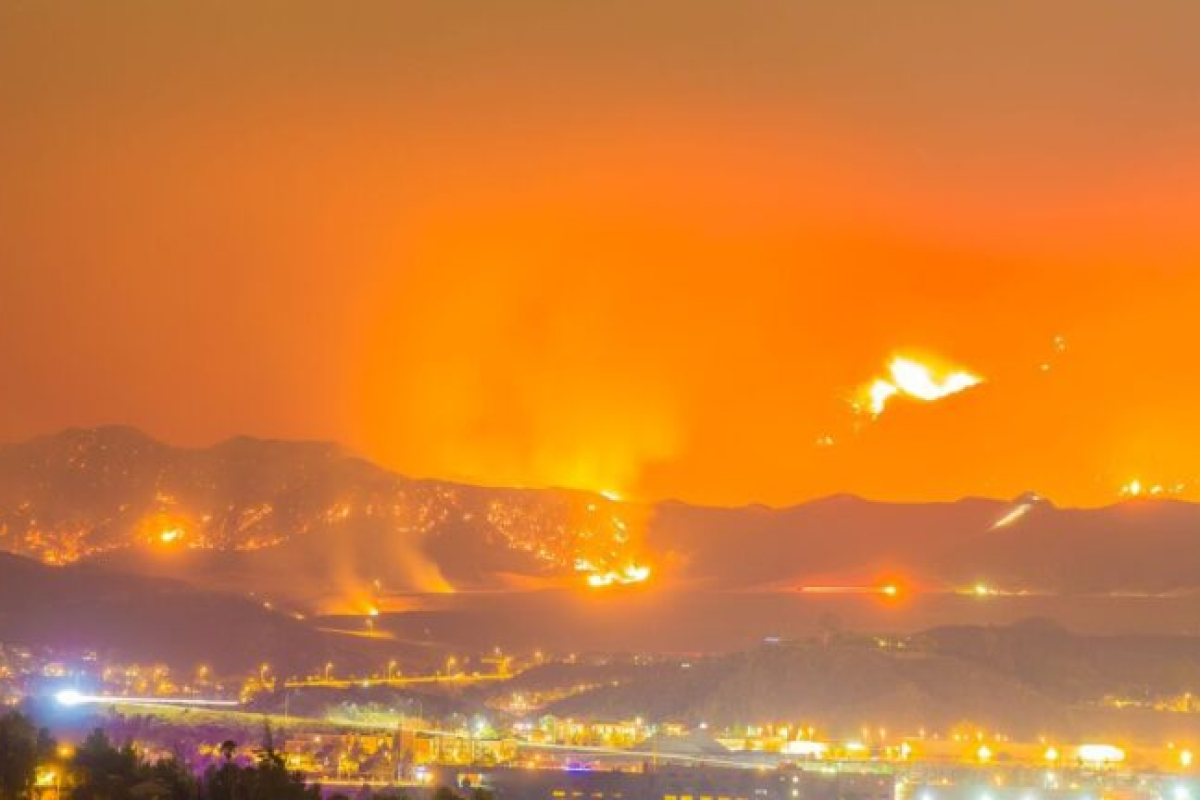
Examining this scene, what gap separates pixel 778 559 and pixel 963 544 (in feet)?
34.3

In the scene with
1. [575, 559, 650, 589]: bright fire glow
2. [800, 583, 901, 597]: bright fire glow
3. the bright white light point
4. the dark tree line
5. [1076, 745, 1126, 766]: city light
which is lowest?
the dark tree line

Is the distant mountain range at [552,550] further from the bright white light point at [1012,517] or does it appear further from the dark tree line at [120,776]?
the dark tree line at [120,776]

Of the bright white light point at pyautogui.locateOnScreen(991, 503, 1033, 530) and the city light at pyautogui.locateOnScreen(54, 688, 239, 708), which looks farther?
the bright white light point at pyautogui.locateOnScreen(991, 503, 1033, 530)

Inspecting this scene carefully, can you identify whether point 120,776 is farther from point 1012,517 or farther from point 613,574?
point 1012,517

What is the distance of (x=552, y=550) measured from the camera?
459ft

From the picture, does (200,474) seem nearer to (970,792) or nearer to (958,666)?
(958,666)

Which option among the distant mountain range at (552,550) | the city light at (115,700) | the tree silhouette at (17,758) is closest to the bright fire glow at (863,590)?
the distant mountain range at (552,550)

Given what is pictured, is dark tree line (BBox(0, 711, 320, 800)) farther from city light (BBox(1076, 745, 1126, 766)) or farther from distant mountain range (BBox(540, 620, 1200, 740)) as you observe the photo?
distant mountain range (BBox(540, 620, 1200, 740))

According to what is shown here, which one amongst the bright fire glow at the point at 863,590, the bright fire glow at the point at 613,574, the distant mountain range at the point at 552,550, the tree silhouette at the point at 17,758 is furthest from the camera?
the bright fire glow at the point at 613,574

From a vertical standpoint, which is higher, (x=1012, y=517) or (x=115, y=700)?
(x=1012, y=517)

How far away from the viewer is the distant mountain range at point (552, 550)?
122 meters

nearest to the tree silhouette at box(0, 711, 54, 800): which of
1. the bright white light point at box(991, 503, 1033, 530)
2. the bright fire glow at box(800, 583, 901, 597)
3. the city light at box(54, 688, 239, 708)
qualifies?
the city light at box(54, 688, 239, 708)

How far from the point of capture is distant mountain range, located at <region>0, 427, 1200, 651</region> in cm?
12206

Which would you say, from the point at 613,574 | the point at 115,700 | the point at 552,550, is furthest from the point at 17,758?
the point at 552,550
